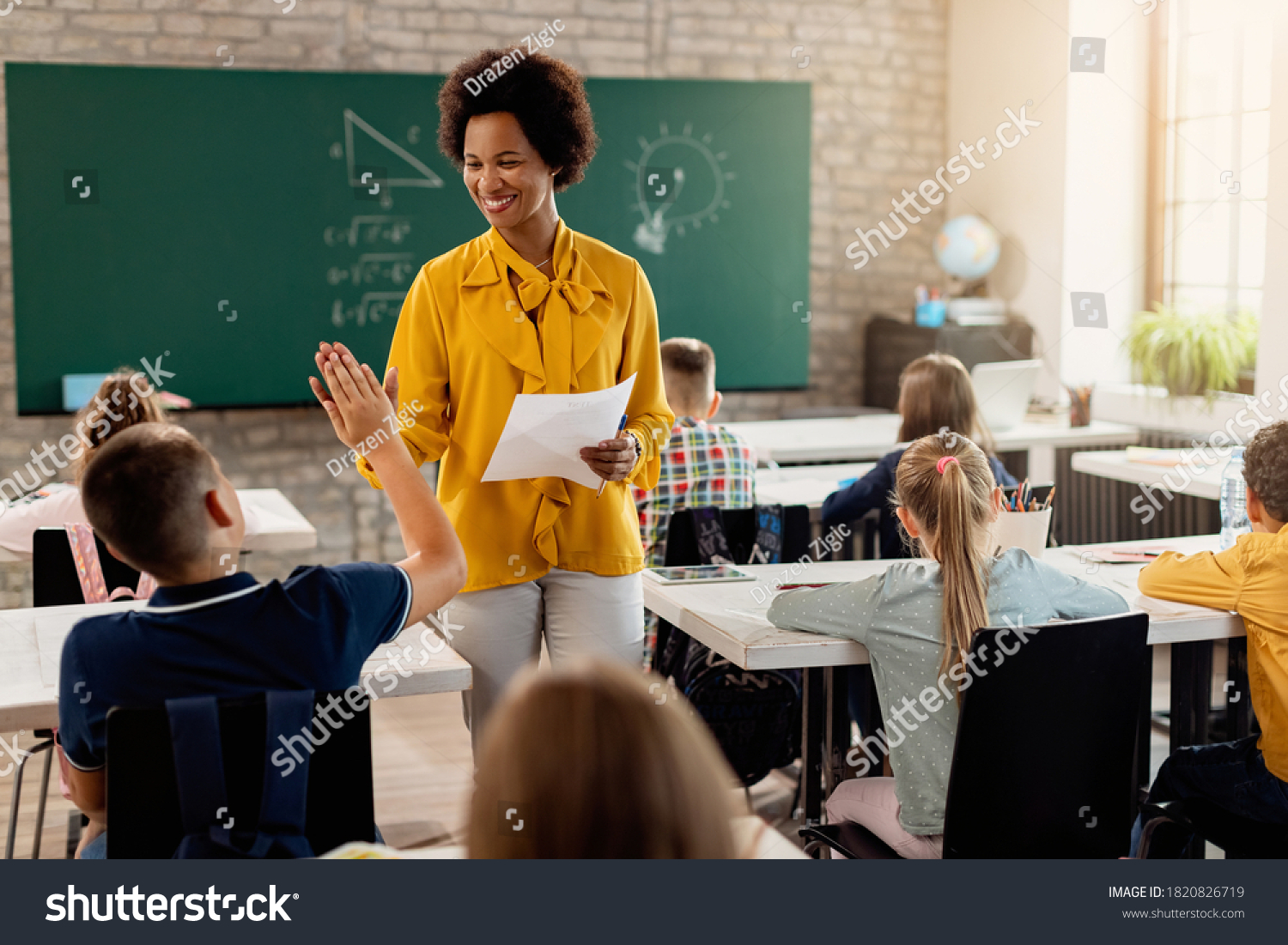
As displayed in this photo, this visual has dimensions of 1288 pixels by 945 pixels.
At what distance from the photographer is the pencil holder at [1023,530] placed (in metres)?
2.43

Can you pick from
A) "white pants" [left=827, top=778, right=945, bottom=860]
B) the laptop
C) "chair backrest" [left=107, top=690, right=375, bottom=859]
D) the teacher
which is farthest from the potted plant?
"chair backrest" [left=107, top=690, right=375, bottom=859]

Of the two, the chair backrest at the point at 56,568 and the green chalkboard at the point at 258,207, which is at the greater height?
the green chalkboard at the point at 258,207

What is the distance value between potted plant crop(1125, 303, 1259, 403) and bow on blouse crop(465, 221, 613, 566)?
11.7 ft

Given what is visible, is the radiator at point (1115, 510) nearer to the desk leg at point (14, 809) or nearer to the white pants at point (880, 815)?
the white pants at point (880, 815)

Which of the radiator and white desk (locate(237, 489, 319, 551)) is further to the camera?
Result: the radiator

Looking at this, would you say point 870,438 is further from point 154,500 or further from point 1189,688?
point 154,500

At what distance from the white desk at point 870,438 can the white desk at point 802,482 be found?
0.21 feet

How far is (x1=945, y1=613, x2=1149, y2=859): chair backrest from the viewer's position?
69.5 inches

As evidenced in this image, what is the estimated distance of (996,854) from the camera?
1.81 metres

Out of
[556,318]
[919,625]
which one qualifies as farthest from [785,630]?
[556,318]

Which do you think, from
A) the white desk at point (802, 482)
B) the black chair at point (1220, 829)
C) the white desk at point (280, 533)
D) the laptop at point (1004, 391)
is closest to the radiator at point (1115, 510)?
the laptop at point (1004, 391)

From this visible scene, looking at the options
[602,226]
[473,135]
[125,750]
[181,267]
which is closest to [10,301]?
[181,267]

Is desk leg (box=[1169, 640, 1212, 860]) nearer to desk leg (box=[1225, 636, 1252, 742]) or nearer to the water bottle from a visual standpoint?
desk leg (box=[1225, 636, 1252, 742])
